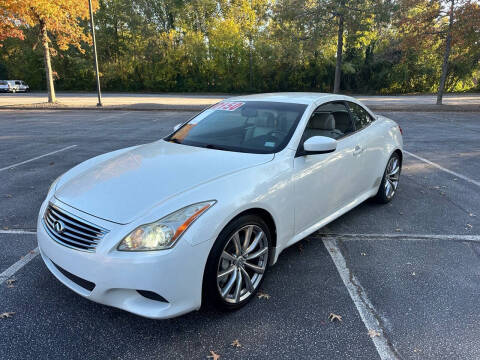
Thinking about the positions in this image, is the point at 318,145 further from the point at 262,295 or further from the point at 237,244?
the point at 262,295

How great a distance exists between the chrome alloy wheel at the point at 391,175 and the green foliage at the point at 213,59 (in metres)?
25.7

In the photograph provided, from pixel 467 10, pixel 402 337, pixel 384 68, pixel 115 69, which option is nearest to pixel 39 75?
pixel 115 69

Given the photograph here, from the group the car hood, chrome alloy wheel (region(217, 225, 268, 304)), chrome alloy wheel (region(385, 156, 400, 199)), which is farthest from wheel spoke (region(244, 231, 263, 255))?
chrome alloy wheel (region(385, 156, 400, 199))

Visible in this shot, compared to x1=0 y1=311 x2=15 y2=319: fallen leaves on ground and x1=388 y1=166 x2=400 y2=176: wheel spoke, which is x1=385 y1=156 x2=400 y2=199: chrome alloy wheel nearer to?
x1=388 y1=166 x2=400 y2=176: wheel spoke

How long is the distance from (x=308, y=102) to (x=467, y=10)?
1762cm

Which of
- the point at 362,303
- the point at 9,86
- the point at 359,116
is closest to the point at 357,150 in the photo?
the point at 359,116

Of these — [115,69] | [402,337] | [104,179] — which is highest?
[115,69]

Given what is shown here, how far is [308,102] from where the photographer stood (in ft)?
12.1

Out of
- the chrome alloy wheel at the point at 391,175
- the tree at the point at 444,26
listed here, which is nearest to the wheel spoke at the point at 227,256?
the chrome alloy wheel at the point at 391,175

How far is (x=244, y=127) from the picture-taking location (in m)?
3.65

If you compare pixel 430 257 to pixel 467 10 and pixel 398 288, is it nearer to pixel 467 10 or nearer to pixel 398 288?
pixel 398 288

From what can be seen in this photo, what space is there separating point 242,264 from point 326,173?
1281mm

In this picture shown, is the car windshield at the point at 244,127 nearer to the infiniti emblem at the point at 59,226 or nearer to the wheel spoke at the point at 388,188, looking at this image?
the infiniti emblem at the point at 59,226

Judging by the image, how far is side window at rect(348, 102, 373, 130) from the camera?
4258mm
